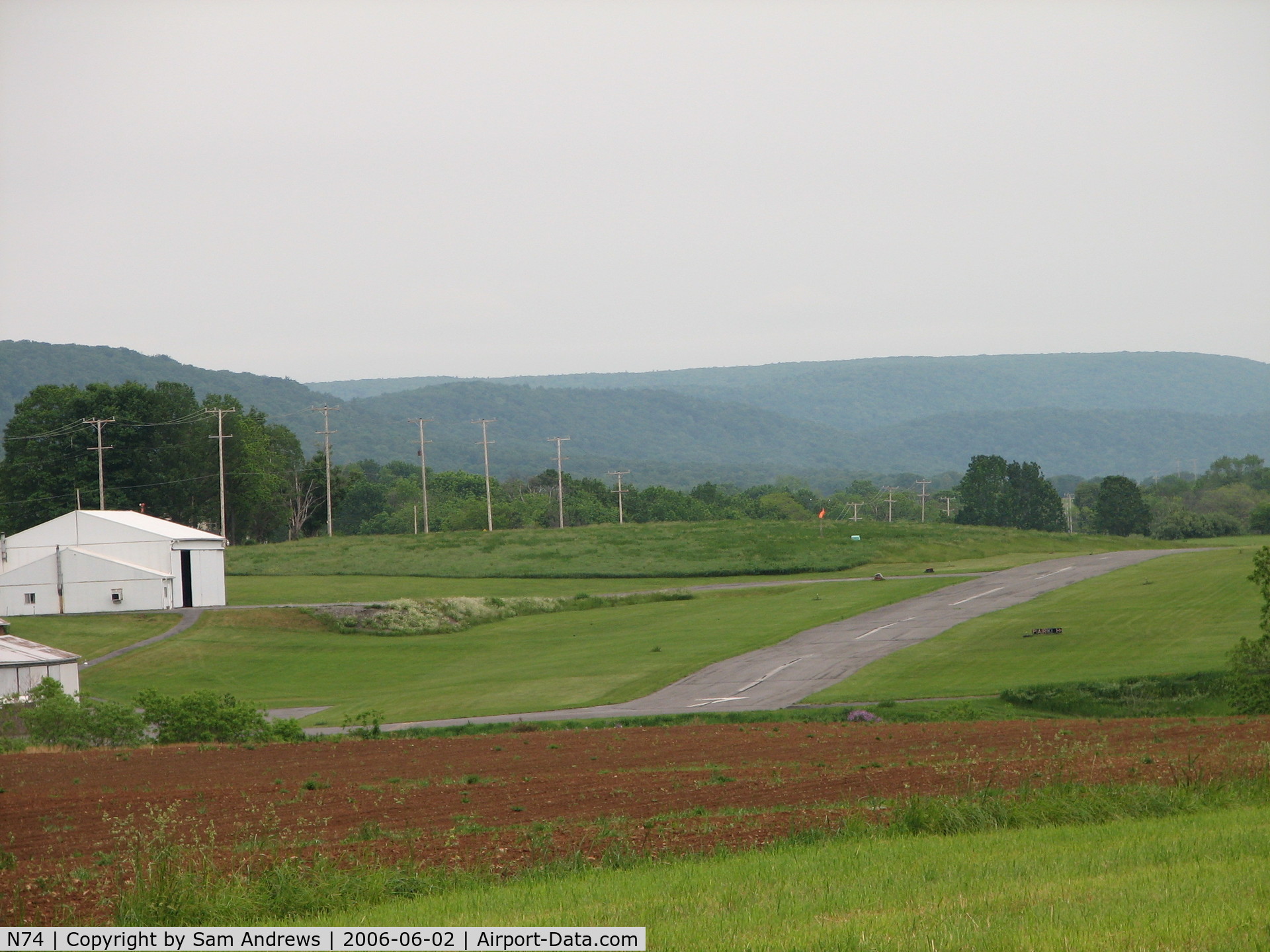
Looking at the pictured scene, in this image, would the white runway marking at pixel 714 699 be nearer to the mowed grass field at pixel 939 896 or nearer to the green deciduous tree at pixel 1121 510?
the mowed grass field at pixel 939 896

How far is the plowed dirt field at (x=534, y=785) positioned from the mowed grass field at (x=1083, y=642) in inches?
400

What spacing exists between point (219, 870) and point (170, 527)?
63856 millimetres

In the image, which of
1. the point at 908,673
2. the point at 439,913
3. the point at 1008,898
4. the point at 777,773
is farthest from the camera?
the point at 908,673

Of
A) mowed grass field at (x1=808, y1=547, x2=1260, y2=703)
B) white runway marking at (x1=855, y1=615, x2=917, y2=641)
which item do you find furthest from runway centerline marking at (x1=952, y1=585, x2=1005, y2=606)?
white runway marking at (x1=855, y1=615, x2=917, y2=641)

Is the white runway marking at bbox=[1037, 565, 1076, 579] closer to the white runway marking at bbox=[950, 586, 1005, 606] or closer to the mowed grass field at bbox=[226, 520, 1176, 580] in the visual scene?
the white runway marking at bbox=[950, 586, 1005, 606]

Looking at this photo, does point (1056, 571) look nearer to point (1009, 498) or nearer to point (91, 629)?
point (91, 629)

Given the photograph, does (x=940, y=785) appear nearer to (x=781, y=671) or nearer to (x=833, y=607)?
(x=781, y=671)

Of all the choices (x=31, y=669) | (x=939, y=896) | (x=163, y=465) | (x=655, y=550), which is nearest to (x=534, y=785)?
(x=939, y=896)

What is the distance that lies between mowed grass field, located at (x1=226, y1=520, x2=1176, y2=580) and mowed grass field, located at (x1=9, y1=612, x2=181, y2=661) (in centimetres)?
2659

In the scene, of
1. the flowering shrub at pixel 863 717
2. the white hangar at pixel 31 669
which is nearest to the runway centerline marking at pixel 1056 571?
the flowering shrub at pixel 863 717

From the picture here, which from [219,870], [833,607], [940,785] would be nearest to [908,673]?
[833,607]

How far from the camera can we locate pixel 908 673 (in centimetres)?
3891

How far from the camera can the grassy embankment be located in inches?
3157
